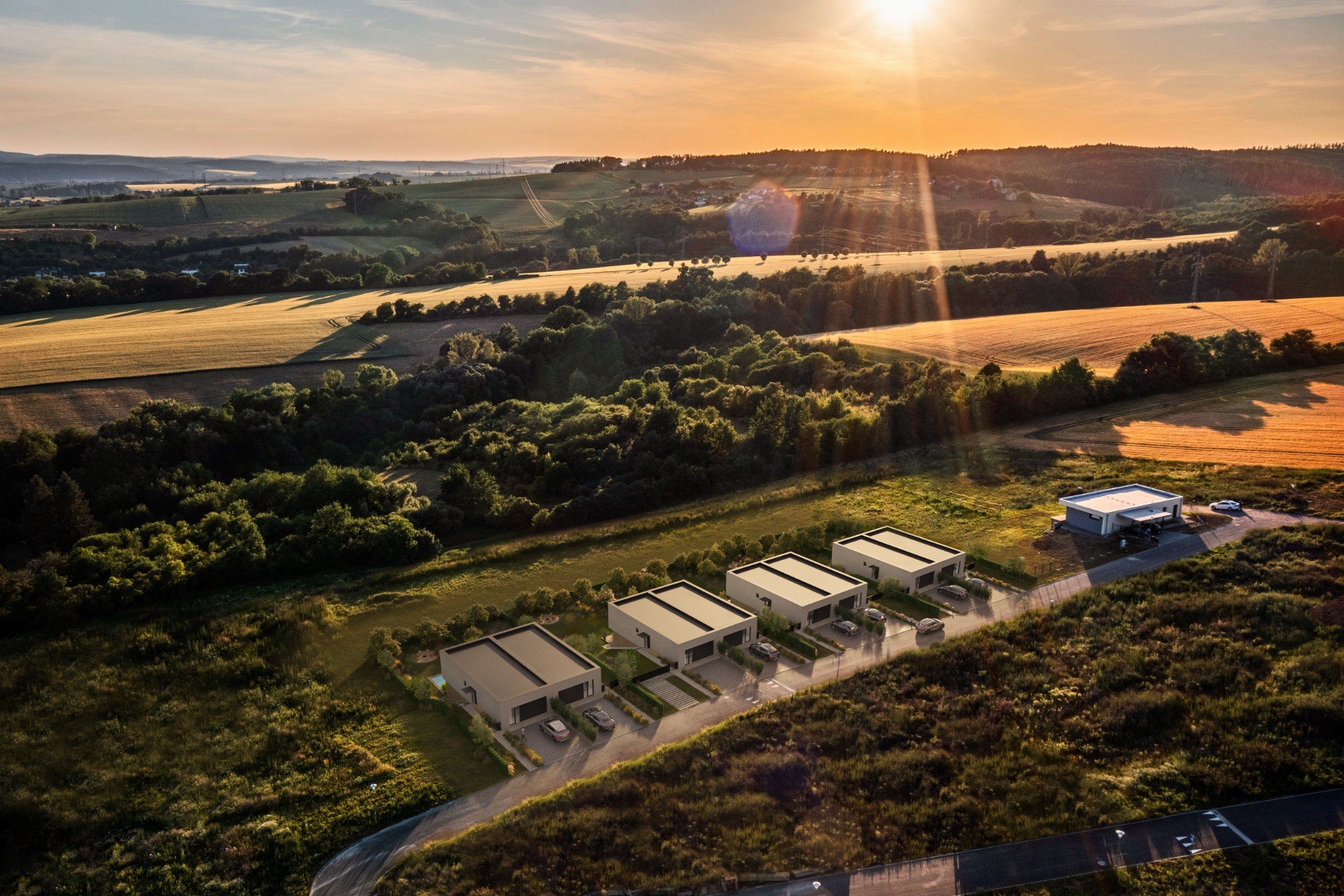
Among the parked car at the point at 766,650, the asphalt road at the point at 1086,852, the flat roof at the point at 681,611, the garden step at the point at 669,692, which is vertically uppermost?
the flat roof at the point at 681,611

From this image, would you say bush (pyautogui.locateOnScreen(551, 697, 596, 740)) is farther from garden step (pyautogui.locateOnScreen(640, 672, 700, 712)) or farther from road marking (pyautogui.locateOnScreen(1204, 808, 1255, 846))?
road marking (pyautogui.locateOnScreen(1204, 808, 1255, 846))

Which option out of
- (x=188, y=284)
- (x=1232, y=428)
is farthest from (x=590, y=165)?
(x=1232, y=428)

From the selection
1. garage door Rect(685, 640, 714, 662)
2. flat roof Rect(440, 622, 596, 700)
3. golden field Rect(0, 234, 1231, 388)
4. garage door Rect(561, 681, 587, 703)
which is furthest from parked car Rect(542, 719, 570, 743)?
golden field Rect(0, 234, 1231, 388)

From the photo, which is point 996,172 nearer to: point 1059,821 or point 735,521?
point 735,521

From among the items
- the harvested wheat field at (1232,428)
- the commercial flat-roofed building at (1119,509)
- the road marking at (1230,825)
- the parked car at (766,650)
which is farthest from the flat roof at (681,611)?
the harvested wheat field at (1232,428)

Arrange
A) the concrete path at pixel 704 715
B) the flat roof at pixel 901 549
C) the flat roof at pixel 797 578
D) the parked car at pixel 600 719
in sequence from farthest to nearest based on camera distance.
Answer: the flat roof at pixel 901 549 → the flat roof at pixel 797 578 → the parked car at pixel 600 719 → the concrete path at pixel 704 715

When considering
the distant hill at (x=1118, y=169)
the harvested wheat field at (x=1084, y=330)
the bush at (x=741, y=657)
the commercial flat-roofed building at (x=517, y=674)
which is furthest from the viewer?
the distant hill at (x=1118, y=169)

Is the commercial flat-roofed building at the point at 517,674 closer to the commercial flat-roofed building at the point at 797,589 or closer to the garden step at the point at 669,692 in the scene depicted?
the garden step at the point at 669,692
